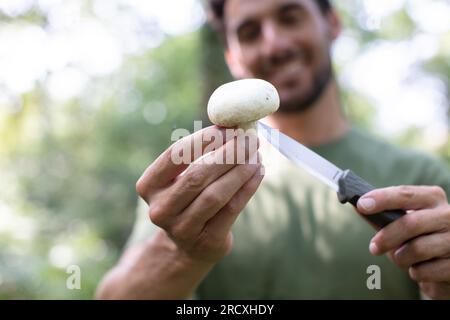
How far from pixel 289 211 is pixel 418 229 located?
0.90 metres

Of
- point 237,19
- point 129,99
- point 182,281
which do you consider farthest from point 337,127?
point 129,99

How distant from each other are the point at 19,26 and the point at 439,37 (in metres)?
9.10

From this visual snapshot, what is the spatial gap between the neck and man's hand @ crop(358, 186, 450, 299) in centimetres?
103

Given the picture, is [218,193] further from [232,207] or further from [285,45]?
[285,45]

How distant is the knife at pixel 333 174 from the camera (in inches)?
52.0

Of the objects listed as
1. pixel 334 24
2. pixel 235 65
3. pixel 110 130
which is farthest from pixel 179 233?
pixel 110 130

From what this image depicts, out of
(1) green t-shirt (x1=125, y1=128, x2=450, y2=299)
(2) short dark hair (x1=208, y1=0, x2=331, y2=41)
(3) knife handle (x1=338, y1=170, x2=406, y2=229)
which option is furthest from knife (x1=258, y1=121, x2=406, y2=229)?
(2) short dark hair (x1=208, y1=0, x2=331, y2=41)

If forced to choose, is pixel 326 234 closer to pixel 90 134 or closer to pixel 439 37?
pixel 439 37

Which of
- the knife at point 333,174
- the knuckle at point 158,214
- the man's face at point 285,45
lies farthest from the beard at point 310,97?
the knuckle at point 158,214

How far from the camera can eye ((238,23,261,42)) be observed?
2.32 meters

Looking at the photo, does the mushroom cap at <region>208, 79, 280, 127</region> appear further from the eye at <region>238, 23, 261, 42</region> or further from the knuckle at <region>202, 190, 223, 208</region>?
the eye at <region>238, 23, 261, 42</region>

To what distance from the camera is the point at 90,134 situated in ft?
42.4

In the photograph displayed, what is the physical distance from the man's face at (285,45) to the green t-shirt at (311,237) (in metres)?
0.33

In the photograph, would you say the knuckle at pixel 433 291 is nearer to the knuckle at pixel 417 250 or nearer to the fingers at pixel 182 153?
the knuckle at pixel 417 250
